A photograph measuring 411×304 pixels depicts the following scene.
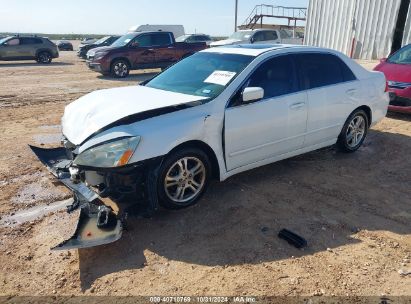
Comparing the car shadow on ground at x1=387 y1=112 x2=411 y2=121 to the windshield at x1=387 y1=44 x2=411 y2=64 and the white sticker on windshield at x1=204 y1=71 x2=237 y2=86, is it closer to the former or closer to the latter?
the windshield at x1=387 y1=44 x2=411 y2=64

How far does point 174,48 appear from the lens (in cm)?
1562

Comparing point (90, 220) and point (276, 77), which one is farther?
point (276, 77)

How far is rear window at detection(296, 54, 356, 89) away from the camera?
15.3 ft

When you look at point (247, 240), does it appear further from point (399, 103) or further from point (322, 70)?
point (399, 103)

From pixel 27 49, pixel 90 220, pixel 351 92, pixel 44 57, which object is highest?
pixel 351 92

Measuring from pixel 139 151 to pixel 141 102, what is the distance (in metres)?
0.76

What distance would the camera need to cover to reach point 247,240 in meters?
3.38

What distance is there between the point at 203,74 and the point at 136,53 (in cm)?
1119

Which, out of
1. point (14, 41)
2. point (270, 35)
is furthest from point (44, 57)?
point (270, 35)

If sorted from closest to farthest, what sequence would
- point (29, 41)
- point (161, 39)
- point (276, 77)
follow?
point (276, 77) → point (161, 39) → point (29, 41)

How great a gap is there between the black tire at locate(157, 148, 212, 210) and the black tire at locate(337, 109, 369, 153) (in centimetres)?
251

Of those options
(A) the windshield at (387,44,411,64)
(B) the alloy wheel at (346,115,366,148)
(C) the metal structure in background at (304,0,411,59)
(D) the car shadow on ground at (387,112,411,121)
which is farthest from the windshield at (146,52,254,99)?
(C) the metal structure in background at (304,0,411,59)

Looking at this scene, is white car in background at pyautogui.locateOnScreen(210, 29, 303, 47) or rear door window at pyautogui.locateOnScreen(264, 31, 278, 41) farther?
rear door window at pyautogui.locateOnScreen(264, 31, 278, 41)

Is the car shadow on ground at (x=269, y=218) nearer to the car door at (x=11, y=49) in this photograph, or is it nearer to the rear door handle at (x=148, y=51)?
the rear door handle at (x=148, y=51)
